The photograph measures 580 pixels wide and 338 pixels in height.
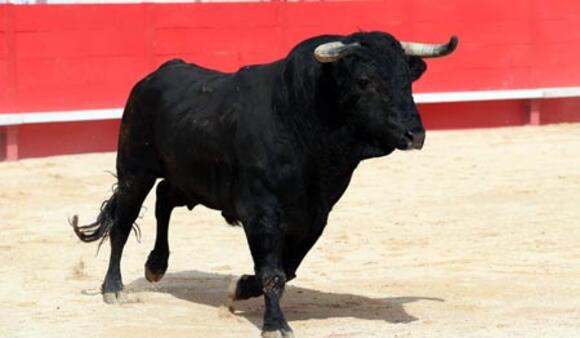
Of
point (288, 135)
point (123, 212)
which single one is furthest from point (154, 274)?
point (288, 135)

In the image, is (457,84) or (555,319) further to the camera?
(457,84)

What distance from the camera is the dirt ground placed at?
6246mm

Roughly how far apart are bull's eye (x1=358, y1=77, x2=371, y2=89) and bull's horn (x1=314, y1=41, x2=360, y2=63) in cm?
11

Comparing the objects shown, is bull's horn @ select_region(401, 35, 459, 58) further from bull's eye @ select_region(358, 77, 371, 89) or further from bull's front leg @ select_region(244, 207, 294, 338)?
bull's front leg @ select_region(244, 207, 294, 338)

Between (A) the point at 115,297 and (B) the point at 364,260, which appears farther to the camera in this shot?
(B) the point at 364,260

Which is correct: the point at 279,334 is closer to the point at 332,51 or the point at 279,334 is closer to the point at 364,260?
the point at 332,51

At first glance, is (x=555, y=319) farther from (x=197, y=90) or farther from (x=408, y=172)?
(x=408, y=172)

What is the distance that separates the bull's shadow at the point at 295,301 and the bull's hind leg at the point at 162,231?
134 mm

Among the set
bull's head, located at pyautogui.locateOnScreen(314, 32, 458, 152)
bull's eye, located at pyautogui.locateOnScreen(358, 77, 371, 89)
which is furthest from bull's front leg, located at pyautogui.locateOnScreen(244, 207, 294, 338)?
bull's eye, located at pyautogui.locateOnScreen(358, 77, 371, 89)

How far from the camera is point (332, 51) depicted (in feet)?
19.0

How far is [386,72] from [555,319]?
1203 millimetres

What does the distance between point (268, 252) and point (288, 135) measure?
45 centimetres

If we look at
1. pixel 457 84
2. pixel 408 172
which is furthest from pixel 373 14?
pixel 408 172

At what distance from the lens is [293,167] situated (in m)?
6.01
